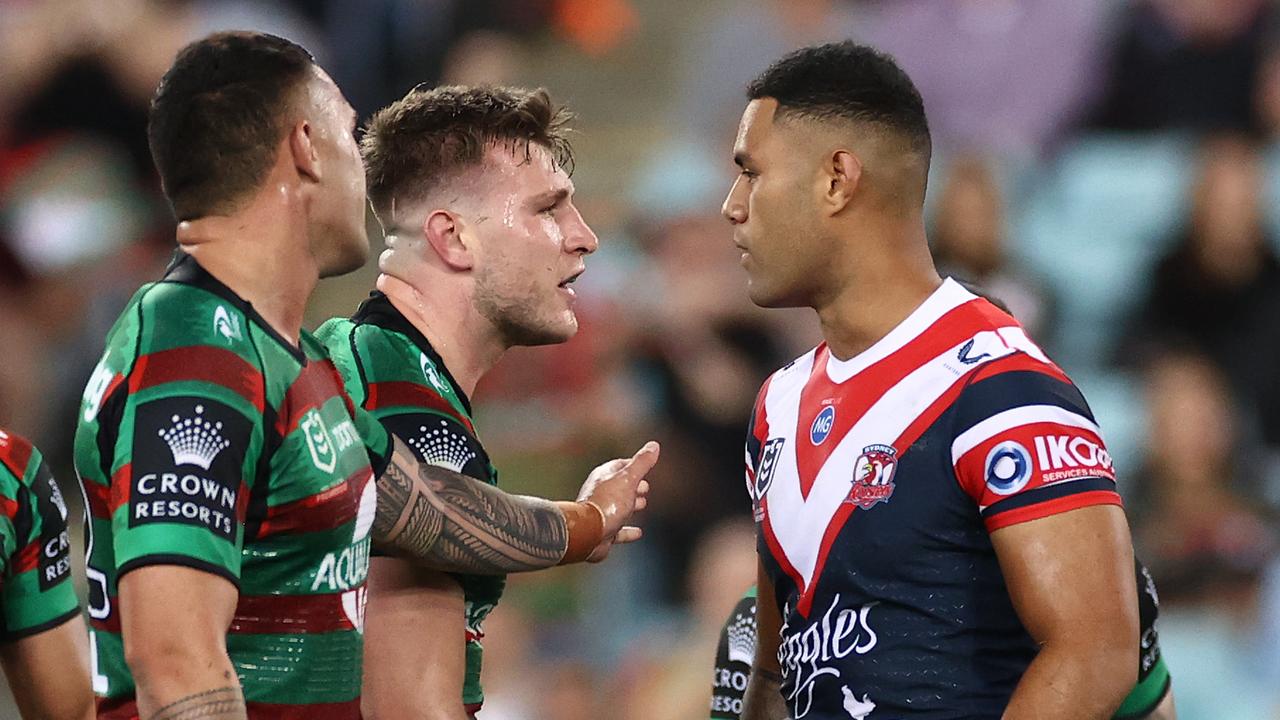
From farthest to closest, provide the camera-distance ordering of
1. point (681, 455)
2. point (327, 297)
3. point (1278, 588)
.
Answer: point (327, 297) < point (681, 455) < point (1278, 588)

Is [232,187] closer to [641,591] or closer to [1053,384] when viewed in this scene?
[1053,384]

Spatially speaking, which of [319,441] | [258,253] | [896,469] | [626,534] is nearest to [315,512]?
[319,441]

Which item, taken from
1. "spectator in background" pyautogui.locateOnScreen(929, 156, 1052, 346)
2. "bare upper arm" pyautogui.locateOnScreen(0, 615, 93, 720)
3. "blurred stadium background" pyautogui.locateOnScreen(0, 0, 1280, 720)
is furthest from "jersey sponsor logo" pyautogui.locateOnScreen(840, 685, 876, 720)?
"spectator in background" pyautogui.locateOnScreen(929, 156, 1052, 346)

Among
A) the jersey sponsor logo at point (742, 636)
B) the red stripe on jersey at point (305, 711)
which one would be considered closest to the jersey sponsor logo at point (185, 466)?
the red stripe on jersey at point (305, 711)

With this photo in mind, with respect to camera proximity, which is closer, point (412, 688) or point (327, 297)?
point (412, 688)

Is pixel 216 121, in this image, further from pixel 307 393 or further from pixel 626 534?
pixel 626 534

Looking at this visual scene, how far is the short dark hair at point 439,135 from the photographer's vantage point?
150 inches

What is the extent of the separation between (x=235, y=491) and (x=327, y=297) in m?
Result: 6.10

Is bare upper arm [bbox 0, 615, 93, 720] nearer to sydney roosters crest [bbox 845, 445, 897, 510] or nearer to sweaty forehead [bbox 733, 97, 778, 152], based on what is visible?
sydney roosters crest [bbox 845, 445, 897, 510]

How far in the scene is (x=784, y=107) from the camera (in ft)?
11.9

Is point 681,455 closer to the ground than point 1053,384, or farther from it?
farther from it

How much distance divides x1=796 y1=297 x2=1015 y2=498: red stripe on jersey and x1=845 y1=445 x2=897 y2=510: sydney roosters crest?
11 cm

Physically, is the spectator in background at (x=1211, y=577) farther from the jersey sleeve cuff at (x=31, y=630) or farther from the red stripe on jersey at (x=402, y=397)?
the jersey sleeve cuff at (x=31, y=630)

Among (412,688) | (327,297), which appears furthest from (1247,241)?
(412,688)
